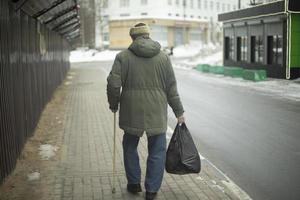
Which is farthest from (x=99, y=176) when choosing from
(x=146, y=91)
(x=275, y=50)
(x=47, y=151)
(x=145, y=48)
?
(x=275, y=50)

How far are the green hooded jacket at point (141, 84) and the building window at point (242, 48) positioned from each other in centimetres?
2487

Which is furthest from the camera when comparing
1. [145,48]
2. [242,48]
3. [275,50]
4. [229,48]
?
[229,48]

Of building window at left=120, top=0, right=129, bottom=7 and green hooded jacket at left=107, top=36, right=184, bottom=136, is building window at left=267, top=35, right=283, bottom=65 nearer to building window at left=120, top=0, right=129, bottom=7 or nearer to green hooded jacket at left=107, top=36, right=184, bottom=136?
green hooded jacket at left=107, top=36, right=184, bottom=136

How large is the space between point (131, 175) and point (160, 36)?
259 feet

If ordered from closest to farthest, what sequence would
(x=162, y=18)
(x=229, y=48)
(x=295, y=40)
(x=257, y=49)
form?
(x=295, y=40), (x=257, y=49), (x=229, y=48), (x=162, y=18)

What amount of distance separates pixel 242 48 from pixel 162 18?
5389 cm

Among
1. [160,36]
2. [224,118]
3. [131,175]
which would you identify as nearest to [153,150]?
[131,175]

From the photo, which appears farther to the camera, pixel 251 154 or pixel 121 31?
pixel 121 31

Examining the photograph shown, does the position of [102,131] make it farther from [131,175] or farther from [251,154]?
[131,175]

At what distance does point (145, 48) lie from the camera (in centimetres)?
553

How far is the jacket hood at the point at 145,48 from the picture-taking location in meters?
5.53

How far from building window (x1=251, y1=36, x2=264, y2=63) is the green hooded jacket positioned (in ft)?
73.4

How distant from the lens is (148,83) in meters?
5.60

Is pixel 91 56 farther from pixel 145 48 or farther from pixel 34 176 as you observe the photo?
pixel 145 48
